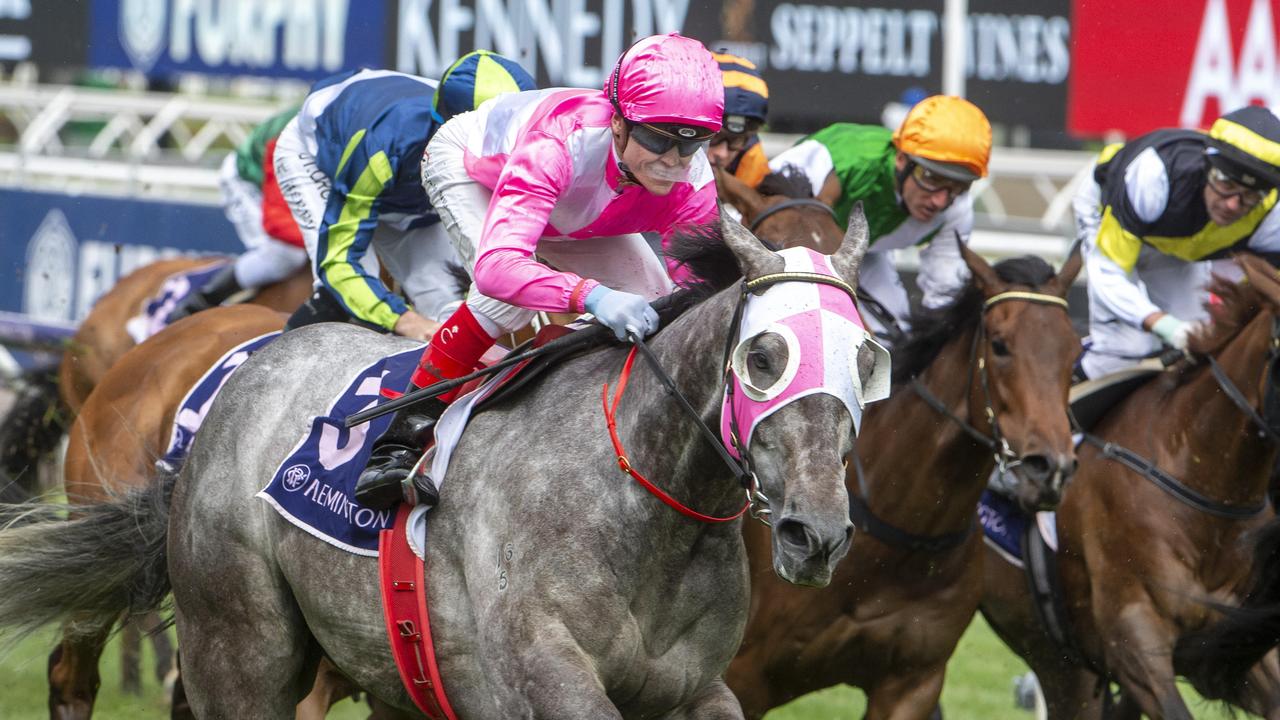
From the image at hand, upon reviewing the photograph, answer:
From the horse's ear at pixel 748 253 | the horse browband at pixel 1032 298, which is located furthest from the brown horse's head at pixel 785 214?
the horse's ear at pixel 748 253

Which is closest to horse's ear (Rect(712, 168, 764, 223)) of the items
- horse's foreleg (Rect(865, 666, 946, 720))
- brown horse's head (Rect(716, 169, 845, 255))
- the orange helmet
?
brown horse's head (Rect(716, 169, 845, 255))

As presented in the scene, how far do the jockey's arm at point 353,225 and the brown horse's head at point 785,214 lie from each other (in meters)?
0.94

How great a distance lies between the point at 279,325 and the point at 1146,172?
2.71 metres

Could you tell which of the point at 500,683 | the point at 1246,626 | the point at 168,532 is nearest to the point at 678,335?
the point at 500,683

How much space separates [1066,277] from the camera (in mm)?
4641

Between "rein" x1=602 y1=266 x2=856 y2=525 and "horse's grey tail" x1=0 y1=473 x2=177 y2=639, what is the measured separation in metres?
1.47

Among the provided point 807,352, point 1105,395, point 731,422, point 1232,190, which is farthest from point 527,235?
point 1105,395

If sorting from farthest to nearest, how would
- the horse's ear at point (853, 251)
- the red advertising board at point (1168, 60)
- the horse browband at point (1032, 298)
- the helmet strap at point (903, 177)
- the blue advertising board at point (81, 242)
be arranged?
the blue advertising board at point (81, 242) → the red advertising board at point (1168, 60) → the helmet strap at point (903, 177) → the horse browband at point (1032, 298) → the horse's ear at point (853, 251)

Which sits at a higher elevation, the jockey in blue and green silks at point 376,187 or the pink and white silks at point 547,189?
the pink and white silks at point 547,189

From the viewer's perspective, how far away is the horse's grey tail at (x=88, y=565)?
4031mm

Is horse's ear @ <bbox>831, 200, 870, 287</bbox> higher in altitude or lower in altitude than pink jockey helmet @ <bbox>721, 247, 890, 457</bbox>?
higher

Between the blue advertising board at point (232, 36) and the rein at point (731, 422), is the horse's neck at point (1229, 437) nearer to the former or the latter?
the rein at point (731, 422)

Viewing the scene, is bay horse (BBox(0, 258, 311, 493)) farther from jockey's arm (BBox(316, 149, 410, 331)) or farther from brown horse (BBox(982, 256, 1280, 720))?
brown horse (BBox(982, 256, 1280, 720))

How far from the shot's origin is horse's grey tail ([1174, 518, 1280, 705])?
173 inches
